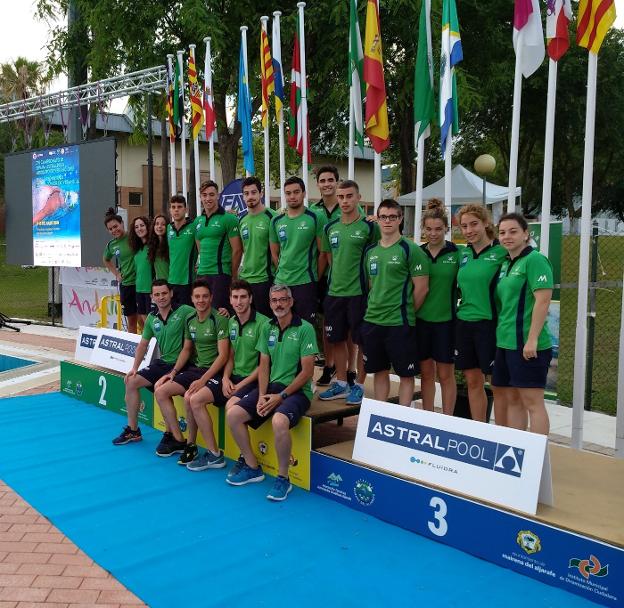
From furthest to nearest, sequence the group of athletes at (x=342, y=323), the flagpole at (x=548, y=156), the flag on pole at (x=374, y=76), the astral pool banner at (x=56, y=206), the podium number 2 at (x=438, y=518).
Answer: the astral pool banner at (x=56, y=206), the flag on pole at (x=374, y=76), the flagpole at (x=548, y=156), the group of athletes at (x=342, y=323), the podium number 2 at (x=438, y=518)

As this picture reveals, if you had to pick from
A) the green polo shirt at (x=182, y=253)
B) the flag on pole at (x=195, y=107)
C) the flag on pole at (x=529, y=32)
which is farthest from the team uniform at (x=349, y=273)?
the flag on pole at (x=195, y=107)

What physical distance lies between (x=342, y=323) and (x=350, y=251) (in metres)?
0.61

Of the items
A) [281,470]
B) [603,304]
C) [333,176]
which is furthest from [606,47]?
[281,470]

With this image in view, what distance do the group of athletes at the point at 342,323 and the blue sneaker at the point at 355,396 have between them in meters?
0.02

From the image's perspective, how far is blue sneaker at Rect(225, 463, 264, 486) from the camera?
197 inches

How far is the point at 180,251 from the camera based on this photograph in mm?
6891

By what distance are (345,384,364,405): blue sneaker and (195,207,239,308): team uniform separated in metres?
1.75

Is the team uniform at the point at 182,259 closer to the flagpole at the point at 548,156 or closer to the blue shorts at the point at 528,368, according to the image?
the flagpole at the point at 548,156

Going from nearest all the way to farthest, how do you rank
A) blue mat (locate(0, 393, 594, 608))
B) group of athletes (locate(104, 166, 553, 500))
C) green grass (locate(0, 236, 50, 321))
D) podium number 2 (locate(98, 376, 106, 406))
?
blue mat (locate(0, 393, 594, 608))
group of athletes (locate(104, 166, 553, 500))
podium number 2 (locate(98, 376, 106, 406))
green grass (locate(0, 236, 50, 321))

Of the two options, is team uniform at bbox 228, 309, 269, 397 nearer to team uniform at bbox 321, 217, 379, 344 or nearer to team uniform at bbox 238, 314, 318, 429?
team uniform at bbox 238, 314, 318, 429

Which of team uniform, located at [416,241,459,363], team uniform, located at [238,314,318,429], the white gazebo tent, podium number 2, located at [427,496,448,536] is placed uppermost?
the white gazebo tent

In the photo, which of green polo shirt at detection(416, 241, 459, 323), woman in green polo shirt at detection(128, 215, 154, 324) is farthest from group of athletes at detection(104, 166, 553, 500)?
woman in green polo shirt at detection(128, 215, 154, 324)

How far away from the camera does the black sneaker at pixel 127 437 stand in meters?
6.06

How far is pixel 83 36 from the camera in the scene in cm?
1489
